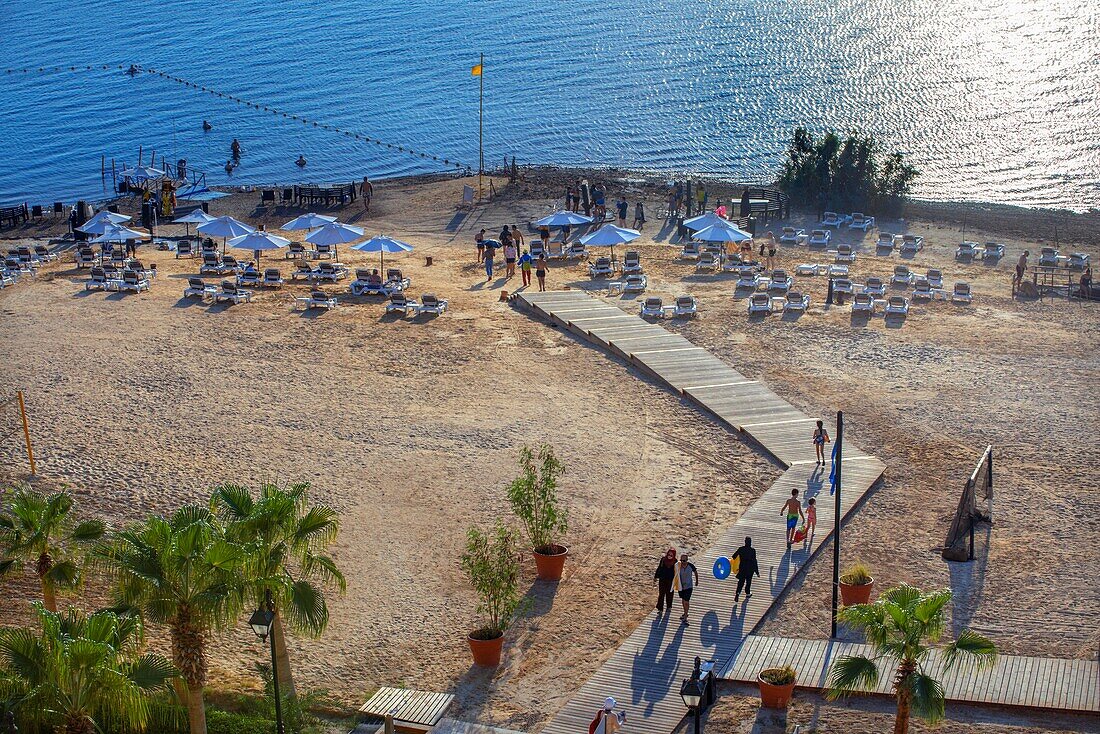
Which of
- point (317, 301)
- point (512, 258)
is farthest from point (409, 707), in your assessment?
point (512, 258)

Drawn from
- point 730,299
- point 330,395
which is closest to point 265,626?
point 330,395

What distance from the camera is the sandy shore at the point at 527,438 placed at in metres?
15.6

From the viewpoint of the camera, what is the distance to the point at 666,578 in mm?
15320

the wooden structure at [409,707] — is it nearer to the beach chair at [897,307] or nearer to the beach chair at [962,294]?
the beach chair at [897,307]

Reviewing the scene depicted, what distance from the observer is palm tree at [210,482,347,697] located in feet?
39.7

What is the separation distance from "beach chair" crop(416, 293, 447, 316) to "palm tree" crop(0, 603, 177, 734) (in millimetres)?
17744

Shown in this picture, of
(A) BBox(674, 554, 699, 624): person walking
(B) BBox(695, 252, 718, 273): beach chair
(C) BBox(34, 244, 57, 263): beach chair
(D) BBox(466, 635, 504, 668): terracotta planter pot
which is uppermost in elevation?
(B) BBox(695, 252, 718, 273): beach chair

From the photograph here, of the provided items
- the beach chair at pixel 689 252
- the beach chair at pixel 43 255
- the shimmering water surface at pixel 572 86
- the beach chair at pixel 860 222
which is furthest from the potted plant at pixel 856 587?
the shimmering water surface at pixel 572 86

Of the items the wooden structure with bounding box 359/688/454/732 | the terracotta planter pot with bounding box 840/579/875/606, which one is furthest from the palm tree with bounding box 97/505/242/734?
the terracotta planter pot with bounding box 840/579/875/606

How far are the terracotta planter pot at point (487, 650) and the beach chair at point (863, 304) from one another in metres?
16.3

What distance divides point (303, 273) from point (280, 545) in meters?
20.7

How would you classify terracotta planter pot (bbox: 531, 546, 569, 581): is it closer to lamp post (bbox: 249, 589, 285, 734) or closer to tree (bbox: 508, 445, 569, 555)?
tree (bbox: 508, 445, 569, 555)

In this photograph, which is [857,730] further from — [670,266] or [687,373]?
[670,266]

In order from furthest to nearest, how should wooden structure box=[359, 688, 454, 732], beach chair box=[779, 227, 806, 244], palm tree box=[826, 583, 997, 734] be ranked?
beach chair box=[779, 227, 806, 244] < wooden structure box=[359, 688, 454, 732] < palm tree box=[826, 583, 997, 734]
